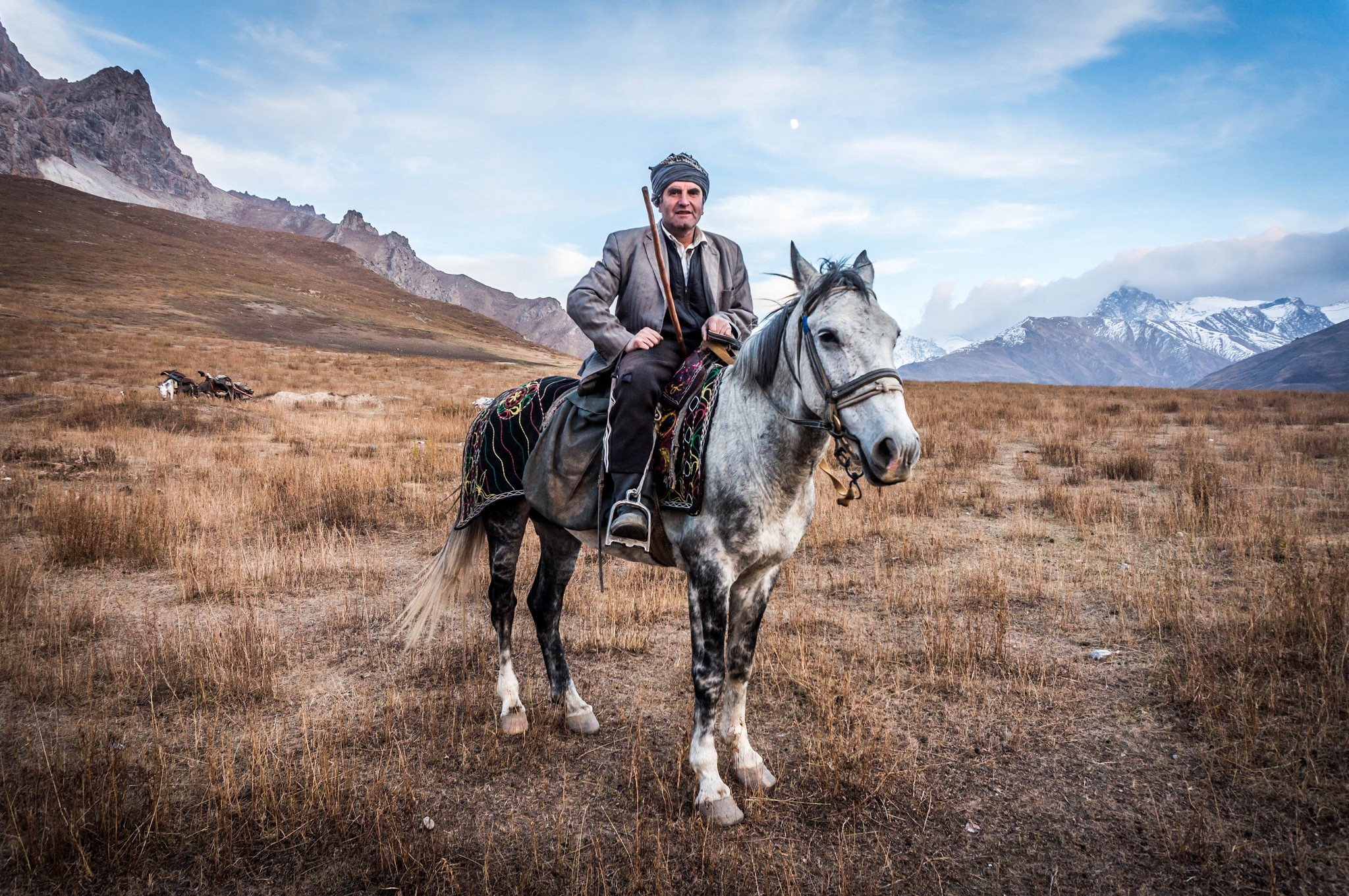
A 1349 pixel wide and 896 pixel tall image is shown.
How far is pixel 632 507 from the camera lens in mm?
3203

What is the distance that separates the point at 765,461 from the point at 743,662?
1182 millimetres

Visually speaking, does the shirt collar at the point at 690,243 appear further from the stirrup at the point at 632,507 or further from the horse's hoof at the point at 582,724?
the horse's hoof at the point at 582,724

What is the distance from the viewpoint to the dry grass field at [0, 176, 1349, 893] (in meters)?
2.71

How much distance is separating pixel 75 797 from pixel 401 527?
5217 millimetres

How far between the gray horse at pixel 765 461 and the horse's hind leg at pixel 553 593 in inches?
10.8

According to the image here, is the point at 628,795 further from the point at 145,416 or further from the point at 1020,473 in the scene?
the point at 145,416

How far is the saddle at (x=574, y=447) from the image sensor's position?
3266mm

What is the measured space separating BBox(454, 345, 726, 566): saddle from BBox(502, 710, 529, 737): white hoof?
1.29 meters

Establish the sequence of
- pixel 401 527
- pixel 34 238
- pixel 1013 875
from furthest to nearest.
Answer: pixel 34 238 < pixel 401 527 < pixel 1013 875

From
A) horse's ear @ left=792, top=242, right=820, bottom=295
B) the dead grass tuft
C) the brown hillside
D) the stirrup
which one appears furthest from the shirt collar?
the brown hillside

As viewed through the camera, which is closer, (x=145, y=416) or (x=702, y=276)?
(x=702, y=276)

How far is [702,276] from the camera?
12.0 feet

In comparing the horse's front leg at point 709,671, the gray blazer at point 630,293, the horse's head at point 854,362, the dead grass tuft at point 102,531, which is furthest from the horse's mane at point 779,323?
the dead grass tuft at point 102,531

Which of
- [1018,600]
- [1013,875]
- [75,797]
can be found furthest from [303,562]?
[1018,600]
